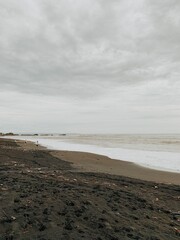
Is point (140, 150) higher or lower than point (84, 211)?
higher

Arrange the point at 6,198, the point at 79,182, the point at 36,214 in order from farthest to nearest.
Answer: the point at 79,182, the point at 6,198, the point at 36,214

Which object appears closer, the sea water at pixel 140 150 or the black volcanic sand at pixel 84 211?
the black volcanic sand at pixel 84 211

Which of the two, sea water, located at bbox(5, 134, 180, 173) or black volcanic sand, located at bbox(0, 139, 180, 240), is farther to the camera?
sea water, located at bbox(5, 134, 180, 173)

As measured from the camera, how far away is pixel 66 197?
7969 mm

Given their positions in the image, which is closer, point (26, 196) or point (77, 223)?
point (77, 223)

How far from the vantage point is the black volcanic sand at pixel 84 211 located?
554 cm

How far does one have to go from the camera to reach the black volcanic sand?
218 inches

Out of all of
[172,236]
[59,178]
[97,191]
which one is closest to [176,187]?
[97,191]

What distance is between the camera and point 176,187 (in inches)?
443

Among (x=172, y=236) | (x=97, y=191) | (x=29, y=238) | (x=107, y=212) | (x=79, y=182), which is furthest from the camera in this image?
(x=79, y=182)

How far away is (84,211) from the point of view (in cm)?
679

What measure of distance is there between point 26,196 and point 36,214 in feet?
5.23

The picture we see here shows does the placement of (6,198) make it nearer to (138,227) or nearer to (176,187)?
(138,227)

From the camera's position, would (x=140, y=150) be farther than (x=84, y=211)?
Yes
